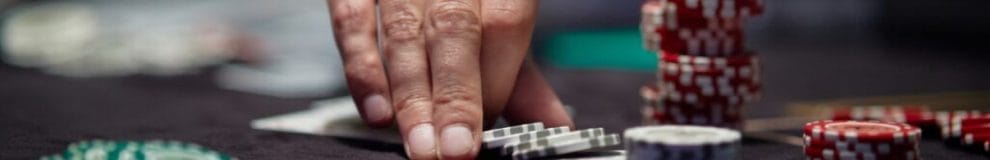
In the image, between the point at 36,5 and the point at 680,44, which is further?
the point at 36,5

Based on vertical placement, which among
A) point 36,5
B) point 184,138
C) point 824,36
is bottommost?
point 824,36

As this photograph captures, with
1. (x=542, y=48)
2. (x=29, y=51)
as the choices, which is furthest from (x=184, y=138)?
(x=542, y=48)

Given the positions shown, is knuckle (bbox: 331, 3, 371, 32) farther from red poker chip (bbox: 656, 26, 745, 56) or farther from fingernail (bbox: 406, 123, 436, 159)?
red poker chip (bbox: 656, 26, 745, 56)

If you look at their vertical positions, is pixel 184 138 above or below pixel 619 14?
above

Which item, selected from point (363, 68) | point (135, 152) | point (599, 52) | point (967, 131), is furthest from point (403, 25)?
point (599, 52)

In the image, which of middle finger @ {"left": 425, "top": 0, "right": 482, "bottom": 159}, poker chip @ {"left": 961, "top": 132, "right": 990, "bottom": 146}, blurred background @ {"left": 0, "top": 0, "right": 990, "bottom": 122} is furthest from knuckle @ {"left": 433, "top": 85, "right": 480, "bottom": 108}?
blurred background @ {"left": 0, "top": 0, "right": 990, "bottom": 122}

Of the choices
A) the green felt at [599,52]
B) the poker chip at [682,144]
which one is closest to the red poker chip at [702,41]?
the poker chip at [682,144]

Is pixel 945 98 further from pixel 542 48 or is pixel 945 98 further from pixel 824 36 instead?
pixel 824 36

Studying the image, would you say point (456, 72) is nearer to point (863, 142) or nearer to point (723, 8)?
point (863, 142)

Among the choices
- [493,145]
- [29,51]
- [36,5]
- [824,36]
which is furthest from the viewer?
[824,36]

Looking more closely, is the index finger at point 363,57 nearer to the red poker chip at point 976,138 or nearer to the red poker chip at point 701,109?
the red poker chip at point 701,109
